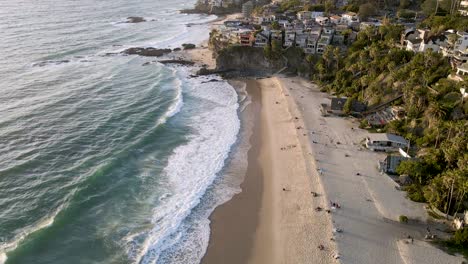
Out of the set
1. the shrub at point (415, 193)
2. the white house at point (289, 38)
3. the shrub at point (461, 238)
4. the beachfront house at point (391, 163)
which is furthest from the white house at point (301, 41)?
the shrub at point (461, 238)

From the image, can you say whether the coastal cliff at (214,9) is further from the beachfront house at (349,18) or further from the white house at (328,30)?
the white house at (328,30)

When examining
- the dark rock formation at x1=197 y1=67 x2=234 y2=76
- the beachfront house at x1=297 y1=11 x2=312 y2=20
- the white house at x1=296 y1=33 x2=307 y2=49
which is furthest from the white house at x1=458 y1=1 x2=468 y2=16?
the dark rock formation at x1=197 y1=67 x2=234 y2=76

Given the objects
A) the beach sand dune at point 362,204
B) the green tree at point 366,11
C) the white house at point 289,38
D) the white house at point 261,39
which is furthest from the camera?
the green tree at point 366,11

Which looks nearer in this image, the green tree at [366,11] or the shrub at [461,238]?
the shrub at [461,238]

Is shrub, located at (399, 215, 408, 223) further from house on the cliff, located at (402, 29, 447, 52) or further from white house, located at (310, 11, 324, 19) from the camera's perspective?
white house, located at (310, 11, 324, 19)

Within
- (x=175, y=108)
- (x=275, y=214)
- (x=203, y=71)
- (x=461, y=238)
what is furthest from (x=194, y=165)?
(x=203, y=71)
